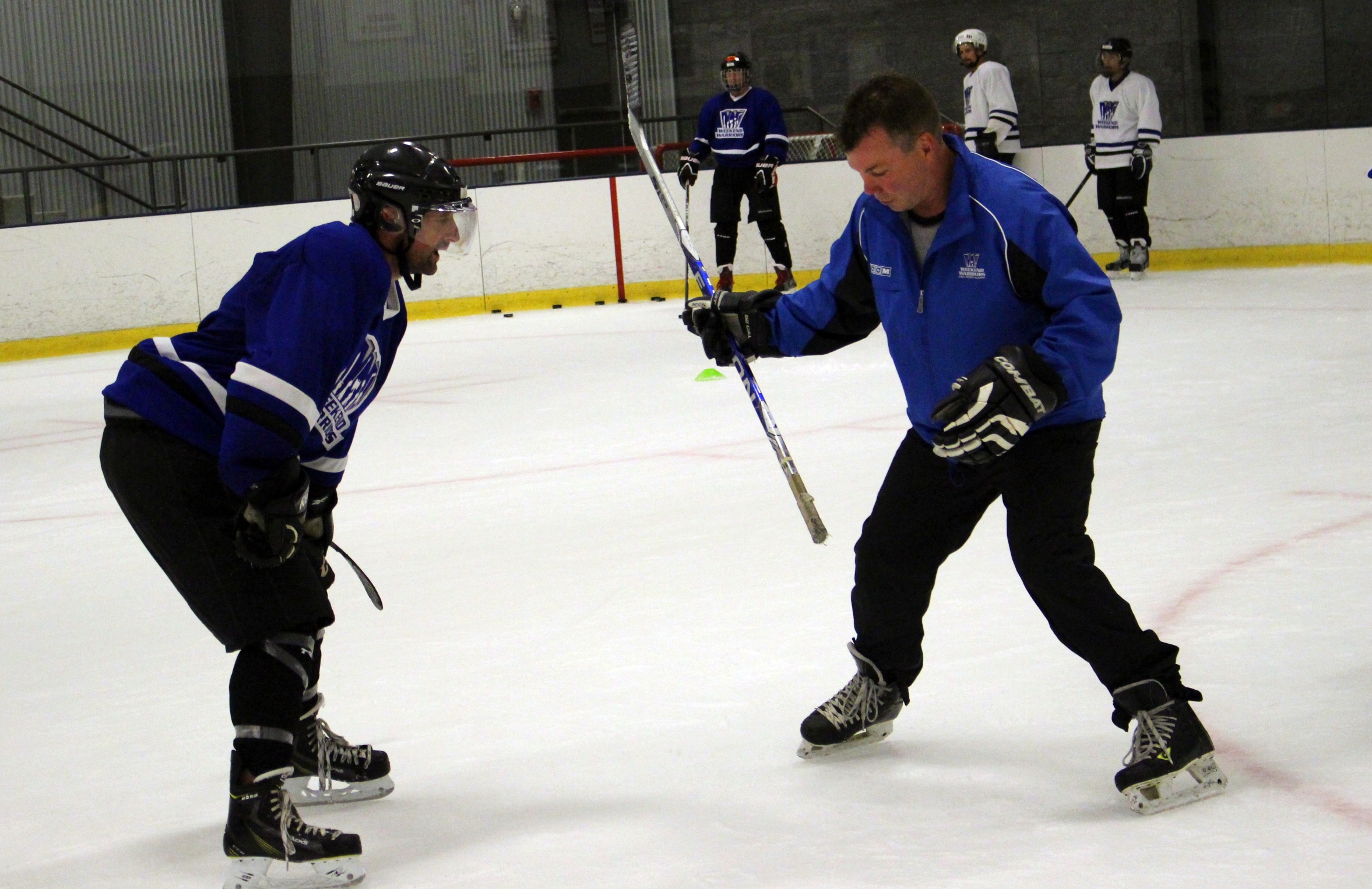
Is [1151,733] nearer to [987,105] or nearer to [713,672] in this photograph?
[713,672]

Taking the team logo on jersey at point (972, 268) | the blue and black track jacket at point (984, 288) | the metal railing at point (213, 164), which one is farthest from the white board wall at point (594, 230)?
the team logo on jersey at point (972, 268)

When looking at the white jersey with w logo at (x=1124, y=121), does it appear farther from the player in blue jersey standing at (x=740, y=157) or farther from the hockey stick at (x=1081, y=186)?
the player in blue jersey standing at (x=740, y=157)

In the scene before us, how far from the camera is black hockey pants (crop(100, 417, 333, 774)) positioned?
6.02ft

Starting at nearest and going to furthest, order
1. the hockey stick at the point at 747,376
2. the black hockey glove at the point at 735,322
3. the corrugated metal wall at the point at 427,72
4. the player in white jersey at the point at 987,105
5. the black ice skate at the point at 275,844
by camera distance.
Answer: the black ice skate at the point at 275,844
the black hockey glove at the point at 735,322
the hockey stick at the point at 747,376
the player in white jersey at the point at 987,105
the corrugated metal wall at the point at 427,72

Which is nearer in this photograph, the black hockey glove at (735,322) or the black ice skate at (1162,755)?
the black ice skate at (1162,755)

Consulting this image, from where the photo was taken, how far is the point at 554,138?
11.4 meters

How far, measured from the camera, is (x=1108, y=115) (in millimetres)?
8922

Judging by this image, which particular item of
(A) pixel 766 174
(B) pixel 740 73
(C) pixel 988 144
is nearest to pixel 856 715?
(A) pixel 766 174

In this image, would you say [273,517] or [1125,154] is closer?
[273,517]

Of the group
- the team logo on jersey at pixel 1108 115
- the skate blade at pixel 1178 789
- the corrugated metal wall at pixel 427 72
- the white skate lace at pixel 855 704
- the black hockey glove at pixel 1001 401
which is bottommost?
the skate blade at pixel 1178 789

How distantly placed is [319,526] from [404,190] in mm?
489

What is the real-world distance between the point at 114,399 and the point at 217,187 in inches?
381

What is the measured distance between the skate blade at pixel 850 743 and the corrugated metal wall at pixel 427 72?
9.91 m

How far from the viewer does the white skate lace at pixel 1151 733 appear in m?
1.91
